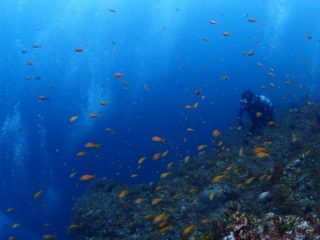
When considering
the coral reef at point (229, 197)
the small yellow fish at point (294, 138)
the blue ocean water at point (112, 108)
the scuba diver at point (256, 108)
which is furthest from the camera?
the blue ocean water at point (112, 108)

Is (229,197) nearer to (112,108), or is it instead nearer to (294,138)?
(294,138)

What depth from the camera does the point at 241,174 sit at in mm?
11250

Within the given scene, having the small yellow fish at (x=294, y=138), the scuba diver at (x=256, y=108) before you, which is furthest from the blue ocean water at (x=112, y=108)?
the small yellow fish at (x=294, y=138)

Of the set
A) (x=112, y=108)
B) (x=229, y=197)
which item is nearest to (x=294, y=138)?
(x=229, y=197)

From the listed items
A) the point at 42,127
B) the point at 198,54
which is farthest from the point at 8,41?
the point at 42,127

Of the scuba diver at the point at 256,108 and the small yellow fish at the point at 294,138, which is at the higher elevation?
the small yellow fish at the point at 294,138

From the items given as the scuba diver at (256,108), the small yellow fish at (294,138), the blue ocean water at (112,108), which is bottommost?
the blue ocean water at (112,108)

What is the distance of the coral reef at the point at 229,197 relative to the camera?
15.7 feet

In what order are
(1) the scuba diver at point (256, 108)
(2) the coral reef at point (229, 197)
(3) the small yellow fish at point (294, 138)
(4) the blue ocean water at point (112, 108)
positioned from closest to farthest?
1. (2) the coral reef at point (229, 197)
2. (3) the small yellow fish at point (294, 138)
3. (1) the scuba diver at point (256, 108)
4. (4) the blue ocean water at point (112, 108)

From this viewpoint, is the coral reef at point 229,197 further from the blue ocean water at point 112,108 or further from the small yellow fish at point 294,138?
the blue ocean water at point 112,108

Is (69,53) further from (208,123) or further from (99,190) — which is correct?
(99,190)

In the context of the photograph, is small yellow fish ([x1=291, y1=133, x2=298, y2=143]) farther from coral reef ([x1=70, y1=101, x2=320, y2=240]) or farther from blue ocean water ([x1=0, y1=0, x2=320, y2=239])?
blue ocean water ([x1=0, y1=0, x2=320, y2=239])

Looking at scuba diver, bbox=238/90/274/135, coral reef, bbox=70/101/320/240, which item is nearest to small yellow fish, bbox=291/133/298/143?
coral reef, bbox=70/101/320/240

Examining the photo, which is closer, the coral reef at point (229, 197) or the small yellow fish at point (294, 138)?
the coral reef at point (229, 197)
